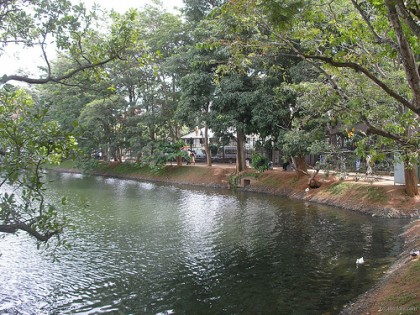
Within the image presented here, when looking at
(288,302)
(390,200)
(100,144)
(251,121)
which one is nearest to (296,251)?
(288,302)

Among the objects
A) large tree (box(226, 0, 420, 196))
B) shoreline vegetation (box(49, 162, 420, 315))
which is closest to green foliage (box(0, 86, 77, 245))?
large tree (box(226, 0, 420, 196))

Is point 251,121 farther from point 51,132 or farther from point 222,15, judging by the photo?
point 51,132

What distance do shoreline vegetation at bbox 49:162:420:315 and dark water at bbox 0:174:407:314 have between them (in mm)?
737

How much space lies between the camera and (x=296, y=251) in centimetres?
1430

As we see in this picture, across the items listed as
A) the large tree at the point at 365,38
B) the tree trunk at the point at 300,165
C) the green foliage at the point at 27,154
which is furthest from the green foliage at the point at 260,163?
the green foliage at the point at 27,154

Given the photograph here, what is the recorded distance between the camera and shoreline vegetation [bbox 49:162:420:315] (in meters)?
9.00

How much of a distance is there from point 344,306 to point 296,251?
4.73 m

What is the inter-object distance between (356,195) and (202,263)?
1298 centimetres

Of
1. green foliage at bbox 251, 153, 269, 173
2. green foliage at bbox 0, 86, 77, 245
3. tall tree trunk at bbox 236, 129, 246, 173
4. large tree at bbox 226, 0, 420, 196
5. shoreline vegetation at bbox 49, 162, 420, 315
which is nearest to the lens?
green foliage at bbox 0, 86, 77, 245

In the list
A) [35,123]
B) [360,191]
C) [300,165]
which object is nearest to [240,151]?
[300,165]

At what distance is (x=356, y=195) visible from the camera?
22562 mm

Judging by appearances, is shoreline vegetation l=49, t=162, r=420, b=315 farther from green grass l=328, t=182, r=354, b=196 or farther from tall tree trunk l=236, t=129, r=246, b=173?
tall tree trunk l=236, t=129, r=246, b=173

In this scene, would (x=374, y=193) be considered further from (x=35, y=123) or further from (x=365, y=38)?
(x=35, y=123)

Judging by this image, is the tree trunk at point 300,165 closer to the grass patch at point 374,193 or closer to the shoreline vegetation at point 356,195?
the shoreline vegetation at point 356,195
